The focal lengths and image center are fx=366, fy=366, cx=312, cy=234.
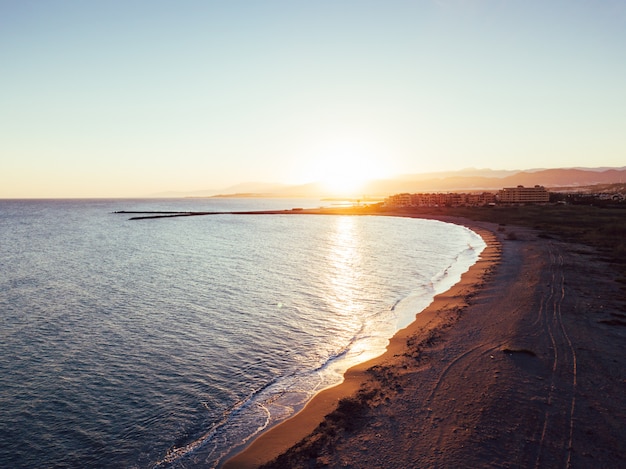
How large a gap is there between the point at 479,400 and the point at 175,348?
13183mm

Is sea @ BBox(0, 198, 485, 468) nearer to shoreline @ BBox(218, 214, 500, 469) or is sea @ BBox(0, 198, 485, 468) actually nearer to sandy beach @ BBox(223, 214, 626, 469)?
shoreline @ BBox(218, 214, 500, 469)

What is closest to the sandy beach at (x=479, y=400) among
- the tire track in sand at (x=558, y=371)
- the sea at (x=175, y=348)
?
the tire track in sand at (x=558, y=371)

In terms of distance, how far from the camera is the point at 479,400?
38.9 feet

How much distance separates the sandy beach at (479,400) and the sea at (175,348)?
1482 millimetres

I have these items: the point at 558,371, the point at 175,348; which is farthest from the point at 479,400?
the point at 175,348

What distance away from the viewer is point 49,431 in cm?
1129

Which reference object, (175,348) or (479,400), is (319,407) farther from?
(175,348)

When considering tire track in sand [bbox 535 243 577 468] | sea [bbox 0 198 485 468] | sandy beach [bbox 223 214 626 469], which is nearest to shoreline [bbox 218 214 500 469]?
sandy beach [bbox 223 214 626 469]

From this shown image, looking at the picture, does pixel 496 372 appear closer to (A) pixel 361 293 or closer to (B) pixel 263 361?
(B) pixel 263 361

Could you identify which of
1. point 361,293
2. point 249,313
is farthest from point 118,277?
point 361,293

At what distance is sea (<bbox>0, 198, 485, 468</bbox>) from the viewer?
1099cm

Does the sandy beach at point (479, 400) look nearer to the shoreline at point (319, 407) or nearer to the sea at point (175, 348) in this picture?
the shoreline at point (319, 407)

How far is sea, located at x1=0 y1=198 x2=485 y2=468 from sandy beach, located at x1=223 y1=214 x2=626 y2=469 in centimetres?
148

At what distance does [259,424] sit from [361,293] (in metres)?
17.8
